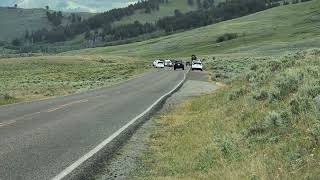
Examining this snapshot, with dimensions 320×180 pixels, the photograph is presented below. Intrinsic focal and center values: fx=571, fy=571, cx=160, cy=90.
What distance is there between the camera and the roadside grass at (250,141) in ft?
29.4

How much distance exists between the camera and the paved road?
10.7 meters

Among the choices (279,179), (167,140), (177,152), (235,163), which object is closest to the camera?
(279,179)

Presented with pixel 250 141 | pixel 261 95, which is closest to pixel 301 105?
pixel 250 141

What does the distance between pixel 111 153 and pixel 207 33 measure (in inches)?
7202

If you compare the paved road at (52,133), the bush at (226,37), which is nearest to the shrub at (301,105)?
the paved road at (52,133)

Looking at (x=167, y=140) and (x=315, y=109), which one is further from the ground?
(x=315, y=109)

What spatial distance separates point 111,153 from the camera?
12656 millimetres

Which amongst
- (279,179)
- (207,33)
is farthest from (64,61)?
(279,179)

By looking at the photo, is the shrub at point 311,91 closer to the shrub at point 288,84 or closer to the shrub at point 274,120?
the shrub at point 274,120

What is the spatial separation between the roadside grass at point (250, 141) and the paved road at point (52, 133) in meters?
1.58

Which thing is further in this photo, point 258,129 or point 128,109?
point 128,109

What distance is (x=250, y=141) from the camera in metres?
11.7

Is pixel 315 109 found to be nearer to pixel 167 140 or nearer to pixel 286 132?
pixel 286 132

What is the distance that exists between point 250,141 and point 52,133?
5.89 metres
